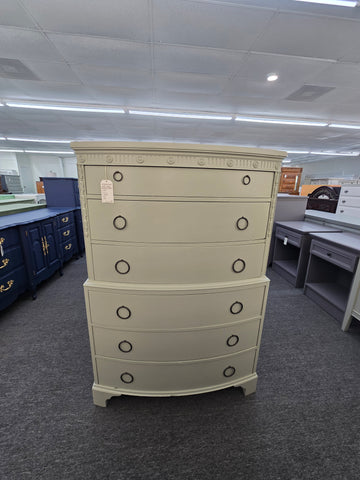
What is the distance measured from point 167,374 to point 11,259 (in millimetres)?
2042

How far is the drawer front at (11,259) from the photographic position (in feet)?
6.43

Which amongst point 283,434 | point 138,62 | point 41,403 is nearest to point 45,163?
point 138,62

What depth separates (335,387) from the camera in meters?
1.38

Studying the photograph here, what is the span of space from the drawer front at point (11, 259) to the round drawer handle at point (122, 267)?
1749 mm

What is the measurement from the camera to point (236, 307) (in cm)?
108

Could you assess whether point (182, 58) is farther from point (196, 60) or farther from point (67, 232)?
point (67, 232)

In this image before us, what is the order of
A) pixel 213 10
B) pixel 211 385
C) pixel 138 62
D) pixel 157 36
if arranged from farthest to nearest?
1. pixel 138 62
2. pixel 157 36
3. pixel 213 10
4. pixel 211 385

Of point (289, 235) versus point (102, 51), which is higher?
point (102, 51)

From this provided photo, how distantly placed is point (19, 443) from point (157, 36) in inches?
151

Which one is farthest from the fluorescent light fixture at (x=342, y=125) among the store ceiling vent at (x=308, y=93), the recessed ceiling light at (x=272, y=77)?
the recessed ceiling light at (x=272, y=77)

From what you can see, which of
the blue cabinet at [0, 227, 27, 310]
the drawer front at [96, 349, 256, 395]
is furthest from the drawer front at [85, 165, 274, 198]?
the blue cabinet at [0, 227, 27, 310]

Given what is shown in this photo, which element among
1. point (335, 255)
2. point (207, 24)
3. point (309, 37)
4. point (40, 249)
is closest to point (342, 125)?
point (309, 37)

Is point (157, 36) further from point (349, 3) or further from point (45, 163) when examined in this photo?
point (45, 163)

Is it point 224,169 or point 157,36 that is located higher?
point 157,36
